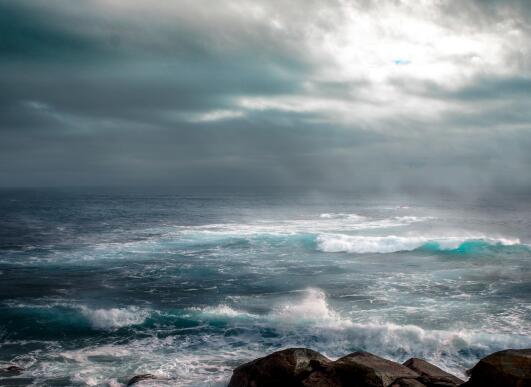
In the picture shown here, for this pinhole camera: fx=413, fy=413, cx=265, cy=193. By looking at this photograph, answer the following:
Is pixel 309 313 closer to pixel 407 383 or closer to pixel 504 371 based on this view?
pixel 407 383

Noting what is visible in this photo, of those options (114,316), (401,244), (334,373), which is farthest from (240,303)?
(401,244)

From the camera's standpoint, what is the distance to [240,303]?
23.9m

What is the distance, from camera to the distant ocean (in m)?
16.9

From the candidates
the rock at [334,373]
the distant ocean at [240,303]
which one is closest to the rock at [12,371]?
the distant ocean at [240,303]

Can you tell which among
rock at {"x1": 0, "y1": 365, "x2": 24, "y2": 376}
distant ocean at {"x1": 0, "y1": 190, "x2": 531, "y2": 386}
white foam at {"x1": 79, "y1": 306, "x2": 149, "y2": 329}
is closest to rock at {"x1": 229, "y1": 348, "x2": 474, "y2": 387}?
distant ocean at {"x1": 0, "y1": 190, "x2": 531, "y2": 386}

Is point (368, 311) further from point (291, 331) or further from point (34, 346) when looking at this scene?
point (34, 346)

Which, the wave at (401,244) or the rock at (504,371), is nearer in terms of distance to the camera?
the rock at (504,371)

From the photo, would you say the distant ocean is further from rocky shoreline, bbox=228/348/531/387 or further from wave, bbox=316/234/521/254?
rocky shoreline, bbox=228/348/531/387

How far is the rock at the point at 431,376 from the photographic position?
10547 millimetres

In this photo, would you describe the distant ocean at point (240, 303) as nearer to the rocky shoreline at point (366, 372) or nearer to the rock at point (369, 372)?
the rocky shoreline at point (366, 372)

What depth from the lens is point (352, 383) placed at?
416 inches

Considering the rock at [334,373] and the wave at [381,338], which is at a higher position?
the rock at [334,373]

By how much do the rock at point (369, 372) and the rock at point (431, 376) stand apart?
261 millimetres

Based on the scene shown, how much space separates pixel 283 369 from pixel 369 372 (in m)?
2.31
